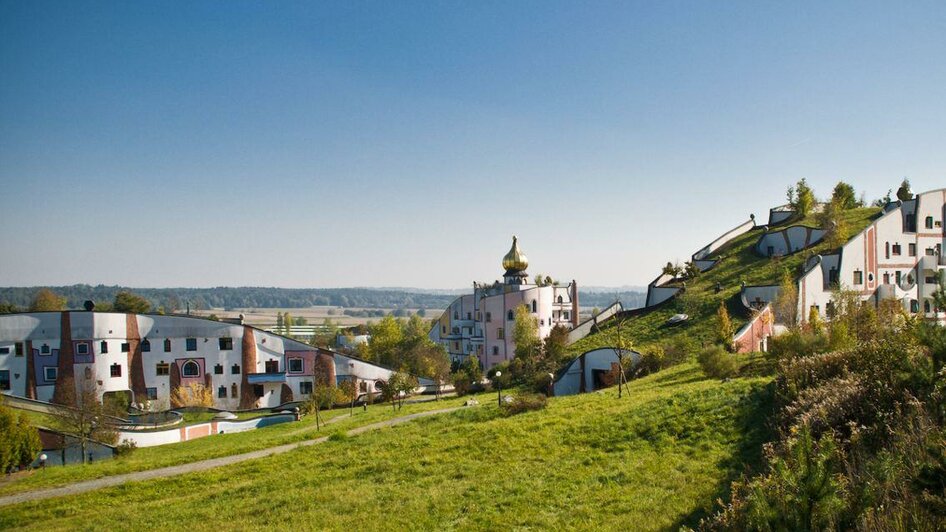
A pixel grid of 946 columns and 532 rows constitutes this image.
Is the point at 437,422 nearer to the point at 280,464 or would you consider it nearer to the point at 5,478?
the point at 280,464

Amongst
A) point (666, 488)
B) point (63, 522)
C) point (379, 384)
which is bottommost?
point (379, 384)

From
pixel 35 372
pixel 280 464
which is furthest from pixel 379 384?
pixel 280 464

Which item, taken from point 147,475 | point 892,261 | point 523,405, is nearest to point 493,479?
point 523,405

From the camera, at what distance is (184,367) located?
49500mm

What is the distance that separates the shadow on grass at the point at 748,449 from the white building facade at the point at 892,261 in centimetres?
2780

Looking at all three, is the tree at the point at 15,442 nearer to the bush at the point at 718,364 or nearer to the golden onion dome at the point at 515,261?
the bush at the point at 718,364

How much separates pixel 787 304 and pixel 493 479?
1154 inches

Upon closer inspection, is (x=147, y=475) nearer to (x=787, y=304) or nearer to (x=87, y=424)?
(x=87, y=424)

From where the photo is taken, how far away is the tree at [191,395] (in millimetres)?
47188

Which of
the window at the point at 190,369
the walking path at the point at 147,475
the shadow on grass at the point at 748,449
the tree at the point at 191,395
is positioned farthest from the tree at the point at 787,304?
the window at the point at 190,369

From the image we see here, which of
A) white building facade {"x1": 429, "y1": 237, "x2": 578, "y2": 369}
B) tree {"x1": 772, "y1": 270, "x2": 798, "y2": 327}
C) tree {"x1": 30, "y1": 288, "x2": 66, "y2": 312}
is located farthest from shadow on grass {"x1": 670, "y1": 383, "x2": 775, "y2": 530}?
tree {"x1": 30, "y1": 288, "x2": 66, "y2": 312}

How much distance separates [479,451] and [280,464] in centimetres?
647

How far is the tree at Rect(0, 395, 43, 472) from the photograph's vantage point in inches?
840

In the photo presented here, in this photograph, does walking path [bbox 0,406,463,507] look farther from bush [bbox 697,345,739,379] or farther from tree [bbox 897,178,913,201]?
tree [bbox 897,178,913,201]
